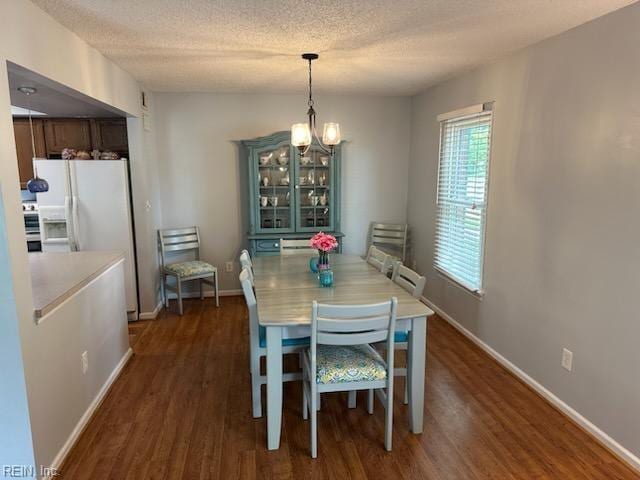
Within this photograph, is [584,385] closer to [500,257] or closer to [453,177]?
[500,257]

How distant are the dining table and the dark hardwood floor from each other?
0.20 metres

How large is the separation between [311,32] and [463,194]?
6.77 feet

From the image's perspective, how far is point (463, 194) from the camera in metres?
3.83

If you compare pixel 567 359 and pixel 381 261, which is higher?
pixel 381 261

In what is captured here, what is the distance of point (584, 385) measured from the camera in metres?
2.47

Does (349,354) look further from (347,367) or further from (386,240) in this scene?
(386,240)

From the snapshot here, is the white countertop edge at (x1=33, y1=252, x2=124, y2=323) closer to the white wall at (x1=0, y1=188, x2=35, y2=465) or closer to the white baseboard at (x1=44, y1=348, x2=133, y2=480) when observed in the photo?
the white wall at (x1=0, y1=188, x2=35, y2=465)

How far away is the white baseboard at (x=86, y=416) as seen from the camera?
2.18 meters

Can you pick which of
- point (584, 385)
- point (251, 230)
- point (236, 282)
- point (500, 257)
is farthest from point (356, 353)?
point (236, 282)

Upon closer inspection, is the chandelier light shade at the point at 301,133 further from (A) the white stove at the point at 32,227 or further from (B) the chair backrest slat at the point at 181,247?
(A) the white stove at the point at 32,227

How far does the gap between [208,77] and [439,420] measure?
133 inches

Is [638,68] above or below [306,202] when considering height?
above

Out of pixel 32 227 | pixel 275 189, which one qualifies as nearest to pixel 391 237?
pixel 275 189

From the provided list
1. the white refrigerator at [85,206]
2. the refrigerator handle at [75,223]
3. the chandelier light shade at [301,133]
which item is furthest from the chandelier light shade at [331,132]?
the refrigerator handle at [75,223]
